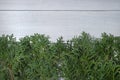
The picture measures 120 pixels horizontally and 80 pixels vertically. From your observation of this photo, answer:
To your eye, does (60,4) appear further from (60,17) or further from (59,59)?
(59,59)

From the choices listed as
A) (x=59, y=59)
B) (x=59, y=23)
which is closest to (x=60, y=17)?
(x=59, y=23)

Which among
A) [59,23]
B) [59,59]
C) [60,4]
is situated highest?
[60,4]

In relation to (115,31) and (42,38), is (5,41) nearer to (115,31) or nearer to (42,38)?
(42,38)

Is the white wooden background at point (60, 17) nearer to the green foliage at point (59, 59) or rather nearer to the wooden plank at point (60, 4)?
the wooden plank at point (60, 4)

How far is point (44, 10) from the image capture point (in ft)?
5.73

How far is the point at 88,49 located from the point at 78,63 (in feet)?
0.36

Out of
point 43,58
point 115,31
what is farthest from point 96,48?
point 115,31

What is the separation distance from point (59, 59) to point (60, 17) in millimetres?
516

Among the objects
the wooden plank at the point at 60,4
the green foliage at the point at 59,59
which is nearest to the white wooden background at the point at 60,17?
the wooden plank at the point at 60,4

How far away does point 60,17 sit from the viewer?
1.74m

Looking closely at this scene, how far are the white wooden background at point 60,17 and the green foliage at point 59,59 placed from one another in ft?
1.12

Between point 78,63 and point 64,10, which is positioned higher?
point 64,10

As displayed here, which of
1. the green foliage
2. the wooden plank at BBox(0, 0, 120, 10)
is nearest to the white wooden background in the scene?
the wooden plank at BBox(0, 0, 120, 10)

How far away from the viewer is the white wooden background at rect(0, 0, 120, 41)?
1.71m
